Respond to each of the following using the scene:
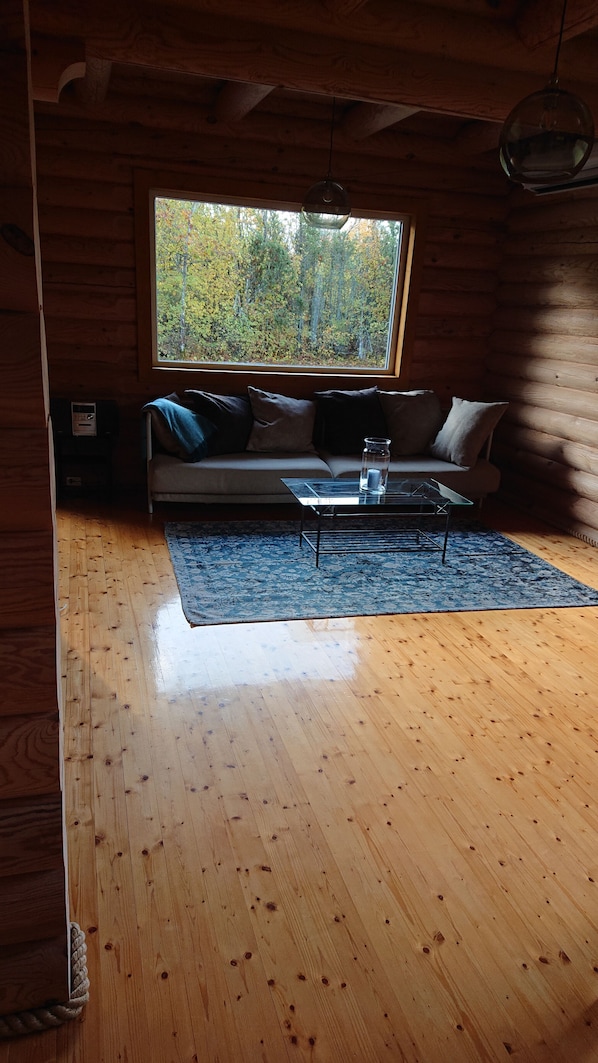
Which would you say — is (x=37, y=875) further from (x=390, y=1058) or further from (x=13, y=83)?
(x=13, y=83)

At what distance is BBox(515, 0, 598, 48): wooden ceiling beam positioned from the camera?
271 cm

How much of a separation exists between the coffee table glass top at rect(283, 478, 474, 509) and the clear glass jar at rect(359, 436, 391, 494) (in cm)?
6

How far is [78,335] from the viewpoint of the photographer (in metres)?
4.95

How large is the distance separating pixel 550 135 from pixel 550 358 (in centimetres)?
340

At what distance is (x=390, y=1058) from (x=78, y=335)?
467 cm

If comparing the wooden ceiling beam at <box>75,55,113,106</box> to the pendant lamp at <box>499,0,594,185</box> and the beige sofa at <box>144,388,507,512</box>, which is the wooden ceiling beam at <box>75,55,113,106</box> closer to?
the beige sofa at <box>144,388,507,512</box>

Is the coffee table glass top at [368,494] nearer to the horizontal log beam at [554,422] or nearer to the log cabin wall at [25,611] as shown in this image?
the horizontal log beam at [554,422]

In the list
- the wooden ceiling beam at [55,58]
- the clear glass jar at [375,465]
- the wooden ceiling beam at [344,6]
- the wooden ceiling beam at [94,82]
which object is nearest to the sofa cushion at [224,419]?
the clear glass jar at [375,465]

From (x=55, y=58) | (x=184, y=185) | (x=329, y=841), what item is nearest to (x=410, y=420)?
(x=184, y=185)

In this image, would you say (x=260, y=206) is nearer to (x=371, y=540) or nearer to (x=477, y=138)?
(x=477, y=138)

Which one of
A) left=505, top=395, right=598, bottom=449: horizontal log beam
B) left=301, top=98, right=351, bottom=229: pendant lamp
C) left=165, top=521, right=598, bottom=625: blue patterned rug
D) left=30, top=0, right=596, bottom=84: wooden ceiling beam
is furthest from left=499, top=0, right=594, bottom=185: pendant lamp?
left=505, top=395, right=598, bottom=449: horizontal log beam

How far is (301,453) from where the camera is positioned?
5.15 metres

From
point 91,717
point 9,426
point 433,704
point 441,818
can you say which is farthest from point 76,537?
point 9,426

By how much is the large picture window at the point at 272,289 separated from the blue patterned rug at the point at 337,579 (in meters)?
1.59
